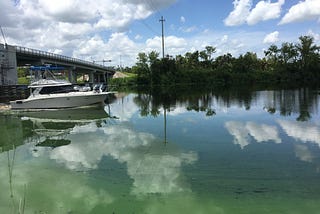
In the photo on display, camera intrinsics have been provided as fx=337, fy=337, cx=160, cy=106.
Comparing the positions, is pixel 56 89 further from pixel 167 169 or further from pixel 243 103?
pixel 167 169

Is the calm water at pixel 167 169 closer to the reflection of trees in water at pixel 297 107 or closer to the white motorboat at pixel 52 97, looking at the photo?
the reflection of trees in water at pixel 297 107

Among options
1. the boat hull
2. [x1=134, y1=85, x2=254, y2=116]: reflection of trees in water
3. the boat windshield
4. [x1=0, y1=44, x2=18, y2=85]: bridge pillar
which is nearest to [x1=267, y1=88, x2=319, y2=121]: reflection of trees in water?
[x1=134, y1=85, x2=254, y2=116]: reflection of trees in water

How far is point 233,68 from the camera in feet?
308

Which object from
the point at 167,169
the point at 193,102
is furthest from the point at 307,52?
the point at 167,169

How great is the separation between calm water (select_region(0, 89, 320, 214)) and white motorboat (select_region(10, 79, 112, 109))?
10.4 meters

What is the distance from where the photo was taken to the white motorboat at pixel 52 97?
27.4 metres

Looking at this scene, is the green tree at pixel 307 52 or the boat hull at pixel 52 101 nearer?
the boat hull at pixel 52 101

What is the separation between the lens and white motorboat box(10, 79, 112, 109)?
1078 inches

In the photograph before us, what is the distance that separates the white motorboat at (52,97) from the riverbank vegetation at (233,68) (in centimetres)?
5388

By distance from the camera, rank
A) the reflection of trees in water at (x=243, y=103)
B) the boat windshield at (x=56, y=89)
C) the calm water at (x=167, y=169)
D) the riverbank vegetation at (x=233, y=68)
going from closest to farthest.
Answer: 1. the calm water at (x=167, y=169)
2. the reflection of trees in water at (x=243, y=103)
3. the boat windshield at (x=56, y=89)
4. the riverbank vegetation at (x=233, y=68)

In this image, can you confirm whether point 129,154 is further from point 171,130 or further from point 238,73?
point 238,73

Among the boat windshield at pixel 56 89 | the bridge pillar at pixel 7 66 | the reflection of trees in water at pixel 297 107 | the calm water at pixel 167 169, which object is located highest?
the bridge pillar at pixel 7 66

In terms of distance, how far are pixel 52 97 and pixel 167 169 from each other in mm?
20348

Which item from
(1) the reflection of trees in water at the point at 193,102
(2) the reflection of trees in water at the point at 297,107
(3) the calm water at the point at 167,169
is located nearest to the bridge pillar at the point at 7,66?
(1) the reflection of trees in water at the point at 193,102
